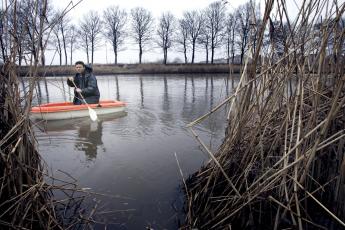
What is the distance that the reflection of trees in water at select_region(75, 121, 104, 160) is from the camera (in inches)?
209

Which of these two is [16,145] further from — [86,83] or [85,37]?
[85,37]

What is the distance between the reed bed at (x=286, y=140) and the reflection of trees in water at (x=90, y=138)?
272 cm

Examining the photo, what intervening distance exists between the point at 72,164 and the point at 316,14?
3.93m

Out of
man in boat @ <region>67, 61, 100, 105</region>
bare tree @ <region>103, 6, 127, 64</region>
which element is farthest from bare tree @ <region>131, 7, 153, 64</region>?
man in boat @ <region>67, 61, 100, 105</region>

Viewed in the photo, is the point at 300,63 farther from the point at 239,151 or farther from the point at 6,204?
the point at 6,204

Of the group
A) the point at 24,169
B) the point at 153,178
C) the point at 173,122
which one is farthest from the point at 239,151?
the point at 173,122

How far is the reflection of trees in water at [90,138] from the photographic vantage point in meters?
5.31

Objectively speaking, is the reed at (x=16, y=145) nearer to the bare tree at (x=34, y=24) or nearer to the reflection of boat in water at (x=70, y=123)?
the bare tree at (x=34, y=24)

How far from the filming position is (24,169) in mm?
2283

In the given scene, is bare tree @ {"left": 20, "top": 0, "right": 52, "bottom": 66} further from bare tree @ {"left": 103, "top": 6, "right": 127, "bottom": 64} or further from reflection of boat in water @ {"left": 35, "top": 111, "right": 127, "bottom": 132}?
bare tree @ {"left": 103, "top": 6, "right": 127, "bottom": 64}

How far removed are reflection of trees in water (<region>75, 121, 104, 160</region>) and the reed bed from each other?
8.91 feet

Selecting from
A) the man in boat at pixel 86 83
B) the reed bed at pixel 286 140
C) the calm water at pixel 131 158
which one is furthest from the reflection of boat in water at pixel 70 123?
the reed bed at pixel 286 140

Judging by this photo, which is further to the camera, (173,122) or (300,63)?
(173,122)

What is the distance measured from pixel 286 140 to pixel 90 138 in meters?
4.69
